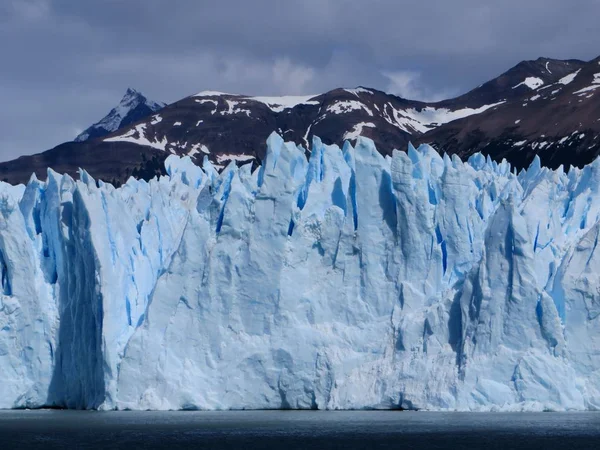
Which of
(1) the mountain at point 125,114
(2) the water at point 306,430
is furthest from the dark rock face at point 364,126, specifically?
(2) the water at point 306,430

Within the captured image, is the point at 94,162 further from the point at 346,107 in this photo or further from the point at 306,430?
the point at 306,430

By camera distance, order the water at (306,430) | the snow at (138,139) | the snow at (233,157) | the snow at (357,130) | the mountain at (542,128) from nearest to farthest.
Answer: the water at (306,430) → the mountain at (542,128) → the snow at (233,157) → the snow at (357,130) → the snow at (138,139)

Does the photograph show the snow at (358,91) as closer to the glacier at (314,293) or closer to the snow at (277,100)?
the snow at (277,100)

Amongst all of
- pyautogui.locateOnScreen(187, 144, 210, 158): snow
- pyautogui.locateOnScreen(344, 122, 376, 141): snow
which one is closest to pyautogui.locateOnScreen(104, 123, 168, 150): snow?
pyautogui.locateOnScreen(187, 144, 210, 158): snow

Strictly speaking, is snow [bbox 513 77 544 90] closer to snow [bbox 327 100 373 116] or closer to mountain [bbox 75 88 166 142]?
snow [bbox 327 100 373 116]

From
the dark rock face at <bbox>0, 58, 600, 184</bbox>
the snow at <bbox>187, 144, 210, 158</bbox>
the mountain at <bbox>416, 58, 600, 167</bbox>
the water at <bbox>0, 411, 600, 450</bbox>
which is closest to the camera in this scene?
the water at <bbox>0, 411, 600, 450</bbox>

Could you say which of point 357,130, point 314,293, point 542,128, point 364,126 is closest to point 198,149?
point 357,130
